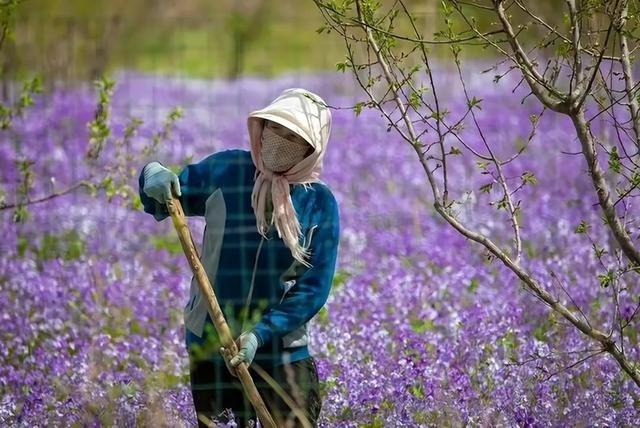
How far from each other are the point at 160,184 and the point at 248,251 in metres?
0.38

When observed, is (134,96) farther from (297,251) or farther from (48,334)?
(297,251)

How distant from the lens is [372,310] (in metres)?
5.87

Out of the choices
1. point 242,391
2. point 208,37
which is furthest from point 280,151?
point 208,37

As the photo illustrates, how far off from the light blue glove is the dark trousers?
0.56 meters

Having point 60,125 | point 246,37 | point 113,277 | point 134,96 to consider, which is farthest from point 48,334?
point 246,37

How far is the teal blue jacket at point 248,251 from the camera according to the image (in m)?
3.83

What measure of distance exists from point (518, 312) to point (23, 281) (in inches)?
108

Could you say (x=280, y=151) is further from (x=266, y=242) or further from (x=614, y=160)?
(x=614, y=160)

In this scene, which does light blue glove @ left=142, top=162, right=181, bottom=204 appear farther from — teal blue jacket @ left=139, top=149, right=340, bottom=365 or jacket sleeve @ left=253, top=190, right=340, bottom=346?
jacket sleeve @ left=253, top=190, right=340, bottom=346

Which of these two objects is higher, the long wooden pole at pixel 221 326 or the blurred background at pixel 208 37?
the blurred background at pixel 208 37

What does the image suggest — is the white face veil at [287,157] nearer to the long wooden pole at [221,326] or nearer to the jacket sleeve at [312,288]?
the jacket sleeve at [312,288]

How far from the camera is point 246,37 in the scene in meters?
23.1

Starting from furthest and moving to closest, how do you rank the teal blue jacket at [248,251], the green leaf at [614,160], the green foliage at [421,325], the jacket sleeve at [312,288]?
1. the green foliage at [421,325]
2. the teal blue jacket at [248,251]
3. the jacket sleeve at [312,288]
4. the green leaf at [614,160]

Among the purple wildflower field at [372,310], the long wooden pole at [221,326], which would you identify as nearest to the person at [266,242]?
the long wooden pole at [221,326]
